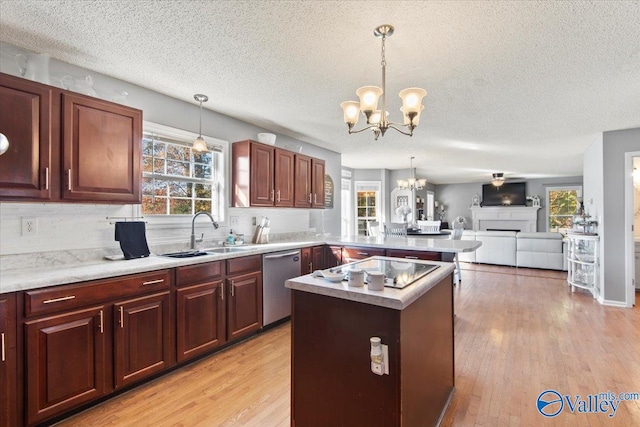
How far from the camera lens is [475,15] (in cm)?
181

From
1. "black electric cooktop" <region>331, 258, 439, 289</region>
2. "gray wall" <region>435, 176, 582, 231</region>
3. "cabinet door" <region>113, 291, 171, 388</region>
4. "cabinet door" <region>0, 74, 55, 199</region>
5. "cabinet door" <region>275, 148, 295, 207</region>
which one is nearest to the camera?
"black electric cooktop" <region>331, 258, 439, 289</region>

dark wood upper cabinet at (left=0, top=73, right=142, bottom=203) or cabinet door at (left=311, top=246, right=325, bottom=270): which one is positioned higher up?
dark wood upper cabinet at (left=0, top=73, right=142, bottom=203)

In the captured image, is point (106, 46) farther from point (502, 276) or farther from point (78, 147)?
point (502, 276)

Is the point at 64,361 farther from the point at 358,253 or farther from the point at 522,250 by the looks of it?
the point at 522,250

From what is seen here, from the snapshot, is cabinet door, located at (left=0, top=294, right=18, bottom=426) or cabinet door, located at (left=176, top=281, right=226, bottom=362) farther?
cabinet door, located at (left=176, top=281, right=226, bottom=362)

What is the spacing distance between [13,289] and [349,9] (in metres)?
2.38

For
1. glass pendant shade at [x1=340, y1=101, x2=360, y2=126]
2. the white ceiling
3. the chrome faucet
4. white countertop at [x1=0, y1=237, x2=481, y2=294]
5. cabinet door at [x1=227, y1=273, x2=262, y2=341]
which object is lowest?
cabinet door at [x1=227, y1=273, x2=262, y2=341]

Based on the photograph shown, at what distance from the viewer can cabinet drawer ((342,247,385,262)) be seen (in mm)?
3765

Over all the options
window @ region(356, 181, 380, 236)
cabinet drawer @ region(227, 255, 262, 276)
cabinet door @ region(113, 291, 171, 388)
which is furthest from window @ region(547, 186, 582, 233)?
cabinet door @ region(113, 291, 171, 388)

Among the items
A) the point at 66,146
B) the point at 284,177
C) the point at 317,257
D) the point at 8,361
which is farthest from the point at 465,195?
the point at 8,361

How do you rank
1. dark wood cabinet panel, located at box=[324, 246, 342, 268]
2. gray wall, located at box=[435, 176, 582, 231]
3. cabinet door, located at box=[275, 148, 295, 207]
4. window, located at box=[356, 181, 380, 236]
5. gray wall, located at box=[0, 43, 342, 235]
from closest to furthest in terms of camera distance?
1. gray wall, located at box=[0, 43, 342, 235]
2. cabinet door, located at box=[275, 148, 295, 207]
3. dark wood cabinet panel, located at box=[324, 246, 342, 268]
4. window, located at box=[356, 181, 380, 236]
5. gray wall, located at box=[435, 176, 582, 231]

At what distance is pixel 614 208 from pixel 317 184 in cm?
398

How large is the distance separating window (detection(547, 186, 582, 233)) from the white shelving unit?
6.13 m

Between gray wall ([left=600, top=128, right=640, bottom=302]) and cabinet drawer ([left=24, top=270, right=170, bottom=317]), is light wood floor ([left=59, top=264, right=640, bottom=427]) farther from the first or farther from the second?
cabinet drawer ([left=24, top=270, right=170, bottom=317])
